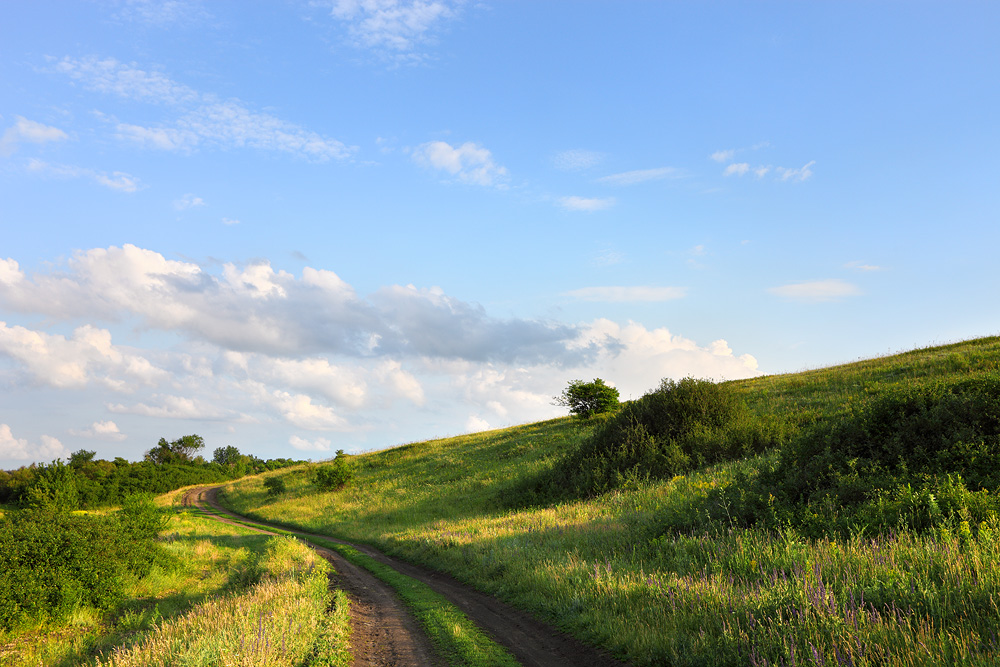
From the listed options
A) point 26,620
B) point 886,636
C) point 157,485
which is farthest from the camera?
point 157,485

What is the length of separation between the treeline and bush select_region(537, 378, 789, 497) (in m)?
28.3

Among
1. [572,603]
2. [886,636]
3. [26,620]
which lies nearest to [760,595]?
[886,636]

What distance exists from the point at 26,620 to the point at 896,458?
22.4 metres

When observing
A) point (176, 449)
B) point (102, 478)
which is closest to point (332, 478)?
point (102, 478)

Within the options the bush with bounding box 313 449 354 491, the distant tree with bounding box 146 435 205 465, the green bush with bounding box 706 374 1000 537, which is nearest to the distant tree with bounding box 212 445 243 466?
the distant tree with bounding box 146 435 205 465

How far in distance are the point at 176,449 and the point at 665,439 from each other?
111969 mm

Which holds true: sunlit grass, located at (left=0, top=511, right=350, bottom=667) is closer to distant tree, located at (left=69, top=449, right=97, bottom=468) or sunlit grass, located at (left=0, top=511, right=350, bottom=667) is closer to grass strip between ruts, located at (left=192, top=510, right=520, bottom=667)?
grass strip between ruts, located at (left=192, top=510, right=520, bottom=667)

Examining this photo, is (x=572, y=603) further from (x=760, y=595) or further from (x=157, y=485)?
(x=157, y=485)

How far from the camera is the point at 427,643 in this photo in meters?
9.05

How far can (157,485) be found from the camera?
2682 inches

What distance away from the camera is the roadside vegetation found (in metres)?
8.01

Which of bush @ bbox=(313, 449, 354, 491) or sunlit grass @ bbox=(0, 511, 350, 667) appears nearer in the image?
sunlit grass @ bbox=(0, 511, 350, 667)

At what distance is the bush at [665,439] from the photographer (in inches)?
874

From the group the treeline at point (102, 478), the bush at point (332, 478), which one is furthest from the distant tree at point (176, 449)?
the bush at point (332, 478)
